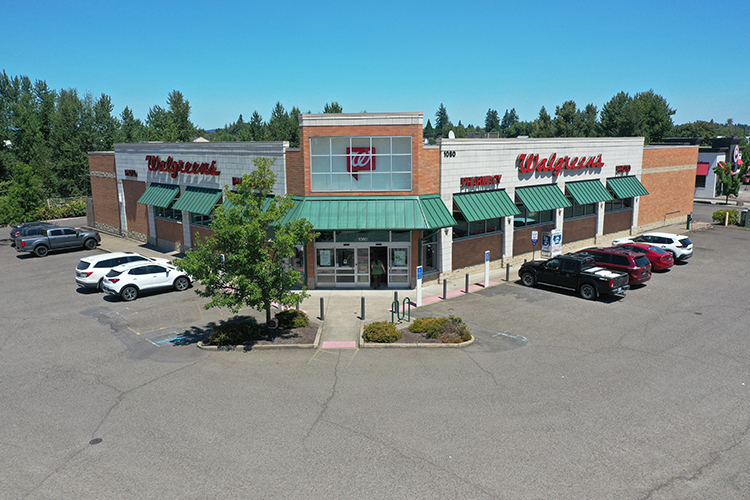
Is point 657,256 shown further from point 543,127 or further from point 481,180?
point 543,127

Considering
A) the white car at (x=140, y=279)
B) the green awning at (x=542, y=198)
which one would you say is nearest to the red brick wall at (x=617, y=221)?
the green awning at (x=542, y=198)

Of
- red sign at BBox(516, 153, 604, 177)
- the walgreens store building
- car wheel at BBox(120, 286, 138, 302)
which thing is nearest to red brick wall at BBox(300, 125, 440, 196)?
the walgreens store building

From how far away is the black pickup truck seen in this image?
22.6m

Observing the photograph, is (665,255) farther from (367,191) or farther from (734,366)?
(367,191)

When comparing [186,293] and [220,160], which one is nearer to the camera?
[186,293]

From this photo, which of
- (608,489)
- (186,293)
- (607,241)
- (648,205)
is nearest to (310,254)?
(186,293)

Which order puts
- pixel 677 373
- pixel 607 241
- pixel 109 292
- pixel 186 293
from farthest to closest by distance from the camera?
pixel 607 241
pixel 186 293
pixel 109 292
pixel 677 373

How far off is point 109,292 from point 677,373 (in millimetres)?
22589

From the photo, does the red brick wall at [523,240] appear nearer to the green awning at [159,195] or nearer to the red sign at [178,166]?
the red sign at [178,166]

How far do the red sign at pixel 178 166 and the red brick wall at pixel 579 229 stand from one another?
21.8 meters

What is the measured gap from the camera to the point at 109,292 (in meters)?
23.8

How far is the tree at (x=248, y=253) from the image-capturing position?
55.9 ft

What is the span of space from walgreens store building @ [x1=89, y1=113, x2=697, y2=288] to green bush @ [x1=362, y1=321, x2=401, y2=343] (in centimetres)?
643

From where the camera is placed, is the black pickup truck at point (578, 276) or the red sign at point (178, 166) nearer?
the black pickup truck at point (578, 276)
